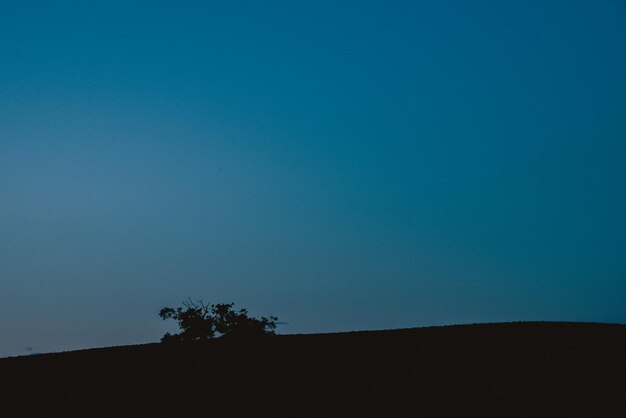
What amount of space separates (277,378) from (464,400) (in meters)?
8.56

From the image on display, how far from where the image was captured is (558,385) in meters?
23.7

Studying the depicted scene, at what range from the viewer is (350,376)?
26906 millimetres

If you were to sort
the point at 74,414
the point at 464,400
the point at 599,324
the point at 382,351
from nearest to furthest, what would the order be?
the point at 464,400
the point at 74,414
the point at 382,351
the point at 599,324

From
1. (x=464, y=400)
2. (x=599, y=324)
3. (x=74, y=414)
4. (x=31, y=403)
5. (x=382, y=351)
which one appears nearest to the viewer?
(x=464, y=400)

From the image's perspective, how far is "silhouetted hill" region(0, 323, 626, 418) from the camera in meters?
22.9

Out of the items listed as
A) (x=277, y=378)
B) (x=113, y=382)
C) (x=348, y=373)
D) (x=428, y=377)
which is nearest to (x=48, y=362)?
(x=113, y=382)

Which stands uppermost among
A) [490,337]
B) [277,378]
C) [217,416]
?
[490,337]

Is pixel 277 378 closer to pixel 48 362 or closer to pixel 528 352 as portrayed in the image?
pixel 528 352

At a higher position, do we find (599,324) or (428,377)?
(599,324)

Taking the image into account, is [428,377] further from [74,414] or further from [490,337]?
[74,414]

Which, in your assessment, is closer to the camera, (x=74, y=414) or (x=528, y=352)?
(x=74, y=414)

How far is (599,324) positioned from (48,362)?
30.2m

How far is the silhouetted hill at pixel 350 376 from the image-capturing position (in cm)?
2292

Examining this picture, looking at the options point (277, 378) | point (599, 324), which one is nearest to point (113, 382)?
point (277, 378)
